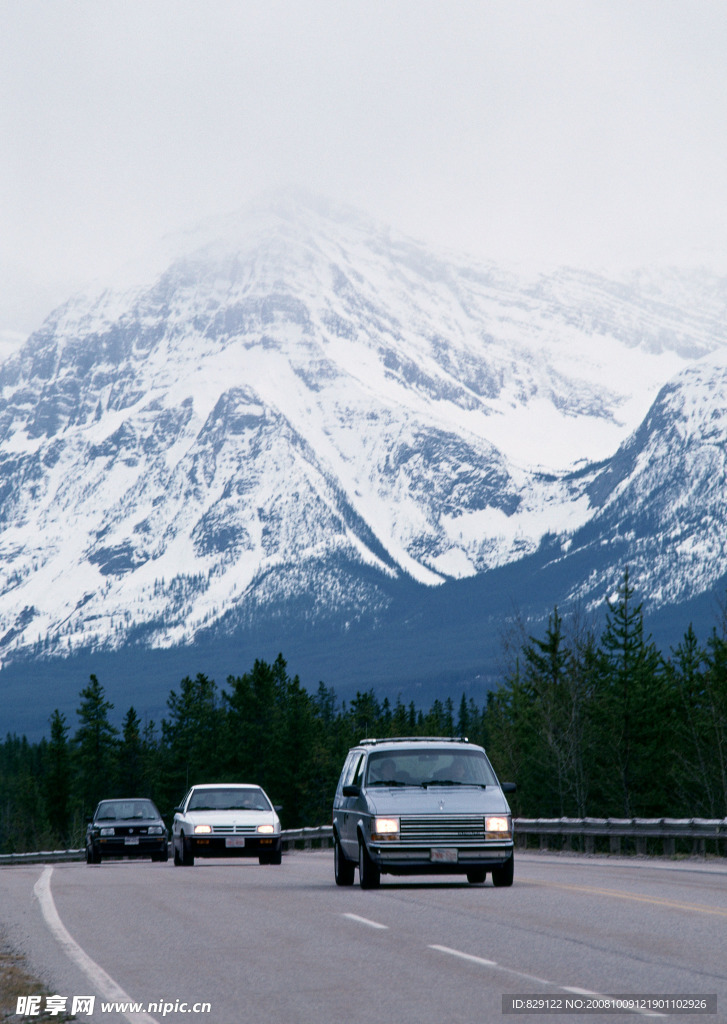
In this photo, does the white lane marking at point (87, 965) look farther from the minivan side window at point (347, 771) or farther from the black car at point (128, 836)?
the black car at point (128, 836)

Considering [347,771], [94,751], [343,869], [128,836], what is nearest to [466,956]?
[343,869]

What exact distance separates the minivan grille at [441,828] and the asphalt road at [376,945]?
685mm

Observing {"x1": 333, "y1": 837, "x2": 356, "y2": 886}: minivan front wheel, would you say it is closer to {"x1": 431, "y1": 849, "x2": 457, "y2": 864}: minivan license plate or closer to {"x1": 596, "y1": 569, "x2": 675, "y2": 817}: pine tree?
{"x1": 431, "y1": 849, "x2": 457, "y2": 864}: minivan license plate

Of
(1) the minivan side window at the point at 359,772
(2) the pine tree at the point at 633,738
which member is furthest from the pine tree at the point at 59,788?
(1) the minivan side window at the point at 359,772

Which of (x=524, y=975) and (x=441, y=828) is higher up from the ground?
(x=441, y=828)

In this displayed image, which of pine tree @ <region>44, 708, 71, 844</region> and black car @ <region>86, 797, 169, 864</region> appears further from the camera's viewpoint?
pine tree @ <region>44, 708, 71, 844</region>

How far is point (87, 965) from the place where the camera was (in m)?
14.4

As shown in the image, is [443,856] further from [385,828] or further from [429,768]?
[429,768]

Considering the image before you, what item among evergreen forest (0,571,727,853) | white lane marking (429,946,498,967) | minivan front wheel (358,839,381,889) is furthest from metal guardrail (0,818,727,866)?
white lane marking (429,946,498,967)

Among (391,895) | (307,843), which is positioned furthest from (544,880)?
(307,843)

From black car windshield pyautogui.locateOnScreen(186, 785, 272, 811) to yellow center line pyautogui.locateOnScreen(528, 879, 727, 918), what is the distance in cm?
1074

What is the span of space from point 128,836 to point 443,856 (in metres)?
19.5

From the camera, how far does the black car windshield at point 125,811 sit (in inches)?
1580

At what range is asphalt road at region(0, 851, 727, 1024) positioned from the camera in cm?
1189
